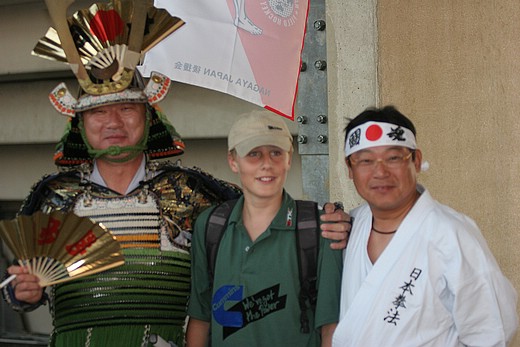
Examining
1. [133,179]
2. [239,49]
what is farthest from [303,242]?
[239,49]

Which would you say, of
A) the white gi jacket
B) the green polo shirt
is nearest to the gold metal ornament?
the green polo shirt

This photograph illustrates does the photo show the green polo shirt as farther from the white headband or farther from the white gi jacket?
the white headband

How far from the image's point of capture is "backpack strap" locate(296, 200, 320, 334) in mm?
3436

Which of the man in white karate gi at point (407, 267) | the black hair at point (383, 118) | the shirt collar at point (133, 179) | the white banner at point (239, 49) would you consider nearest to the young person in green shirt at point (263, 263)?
the man in white karate gi at point (407, 267)

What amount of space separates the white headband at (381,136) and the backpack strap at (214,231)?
63 centimetres

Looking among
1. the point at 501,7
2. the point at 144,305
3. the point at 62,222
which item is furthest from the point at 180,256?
the point at 501,7

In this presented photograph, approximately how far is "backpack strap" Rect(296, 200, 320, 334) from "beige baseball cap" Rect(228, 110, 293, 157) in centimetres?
32

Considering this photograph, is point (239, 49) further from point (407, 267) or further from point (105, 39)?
point (407, 267)

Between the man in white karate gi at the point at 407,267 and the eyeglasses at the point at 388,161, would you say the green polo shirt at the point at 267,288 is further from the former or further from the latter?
the eyeglasses at the point at 388,161

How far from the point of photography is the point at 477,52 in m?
4.57

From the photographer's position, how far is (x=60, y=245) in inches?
139

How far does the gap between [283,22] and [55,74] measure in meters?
2.69

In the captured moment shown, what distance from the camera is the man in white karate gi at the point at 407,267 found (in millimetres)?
3049

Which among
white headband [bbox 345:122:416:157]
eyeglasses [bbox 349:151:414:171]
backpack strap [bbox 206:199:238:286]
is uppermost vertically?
white headband [bbox 345:122:416:157]
